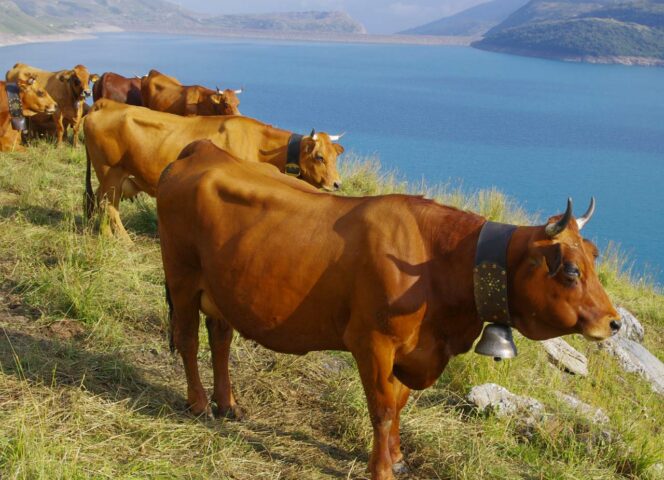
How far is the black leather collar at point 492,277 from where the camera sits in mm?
3223

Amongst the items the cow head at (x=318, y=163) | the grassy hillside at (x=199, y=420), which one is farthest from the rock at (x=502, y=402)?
the cow head at (x=318, y=163)

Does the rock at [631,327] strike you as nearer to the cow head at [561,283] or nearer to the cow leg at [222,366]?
the cow leg at [222,366]

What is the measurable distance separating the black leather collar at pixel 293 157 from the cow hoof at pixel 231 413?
360 centimetres

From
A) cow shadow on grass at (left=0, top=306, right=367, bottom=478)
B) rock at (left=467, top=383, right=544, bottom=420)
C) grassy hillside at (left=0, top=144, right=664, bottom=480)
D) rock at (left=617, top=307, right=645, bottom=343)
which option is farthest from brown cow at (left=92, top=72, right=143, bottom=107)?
rock at (left=467, top=383, right=544, bottom=420)

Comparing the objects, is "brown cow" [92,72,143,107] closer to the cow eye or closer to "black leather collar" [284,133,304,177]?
"black leather collar" [284,133,304,177]

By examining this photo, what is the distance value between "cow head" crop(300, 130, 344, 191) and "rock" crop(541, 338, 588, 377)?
2.96 m

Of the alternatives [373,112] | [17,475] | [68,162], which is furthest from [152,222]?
[373,112]

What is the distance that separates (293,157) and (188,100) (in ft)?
16.7

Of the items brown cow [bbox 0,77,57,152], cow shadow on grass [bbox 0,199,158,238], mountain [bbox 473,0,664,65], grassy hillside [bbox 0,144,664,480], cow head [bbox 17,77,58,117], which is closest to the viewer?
grassy hillside [bbox 0,144,664,480]

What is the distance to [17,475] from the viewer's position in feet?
10.4

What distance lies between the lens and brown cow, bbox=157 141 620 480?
3201 millimetres

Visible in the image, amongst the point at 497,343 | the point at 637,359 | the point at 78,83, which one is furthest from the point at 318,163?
the point at 78,83

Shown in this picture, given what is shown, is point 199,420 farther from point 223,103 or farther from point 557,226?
point 223,103

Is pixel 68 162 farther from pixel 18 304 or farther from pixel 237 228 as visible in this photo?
pixel 237 228
